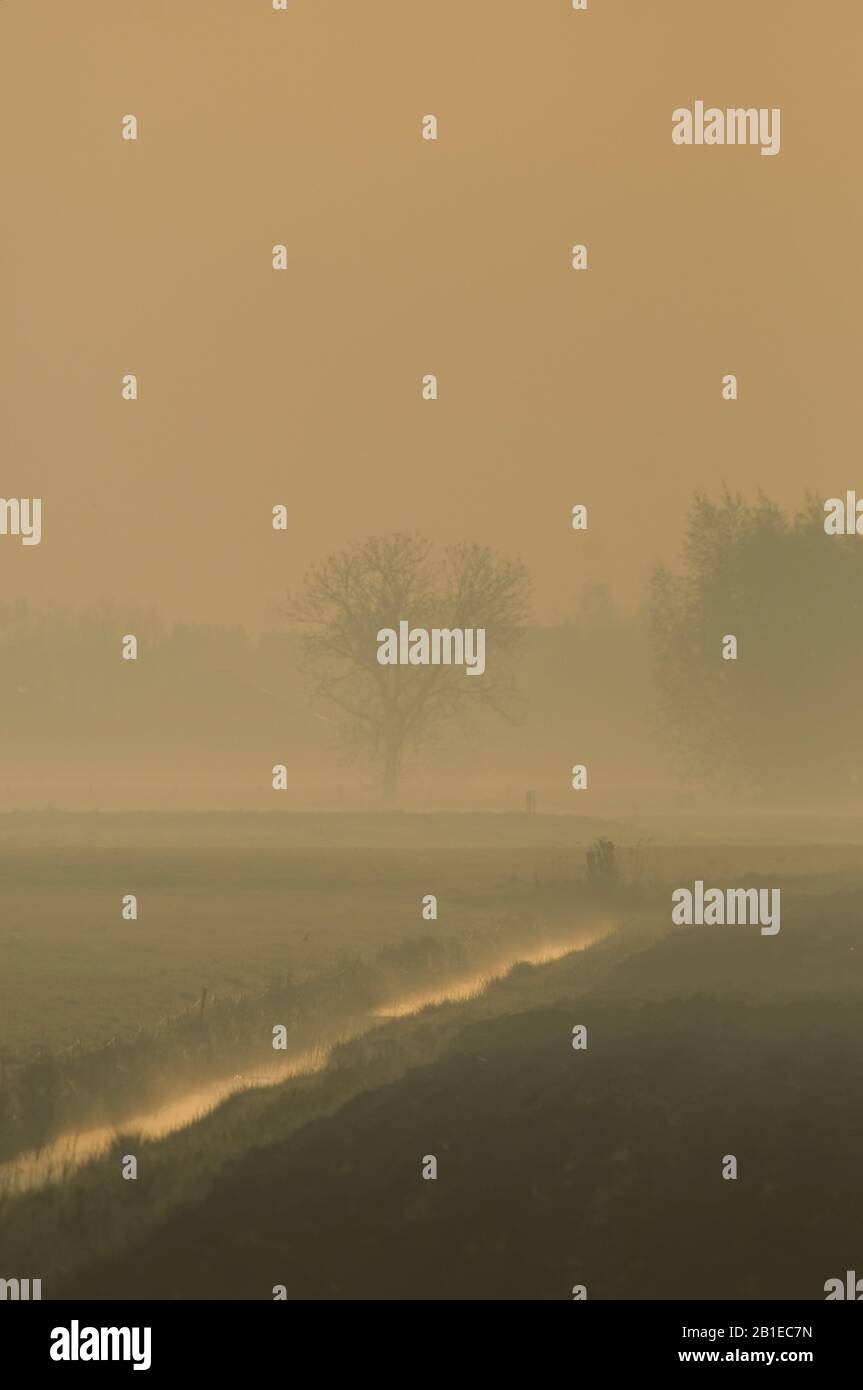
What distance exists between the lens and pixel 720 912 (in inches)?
2094

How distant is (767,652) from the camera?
102 metres

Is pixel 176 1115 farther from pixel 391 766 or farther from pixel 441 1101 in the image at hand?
pixel 391 766

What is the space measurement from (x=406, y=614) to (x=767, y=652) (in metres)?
22.4

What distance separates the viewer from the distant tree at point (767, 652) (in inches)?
4011

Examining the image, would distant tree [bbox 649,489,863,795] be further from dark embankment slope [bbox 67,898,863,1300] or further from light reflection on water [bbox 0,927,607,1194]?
dark embankment slope [bbox 67,898,863,1300]

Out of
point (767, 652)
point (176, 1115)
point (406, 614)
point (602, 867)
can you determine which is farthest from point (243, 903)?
point (406, 614)

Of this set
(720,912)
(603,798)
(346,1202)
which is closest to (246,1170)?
(346,1202)

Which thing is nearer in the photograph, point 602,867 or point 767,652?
point 602,867

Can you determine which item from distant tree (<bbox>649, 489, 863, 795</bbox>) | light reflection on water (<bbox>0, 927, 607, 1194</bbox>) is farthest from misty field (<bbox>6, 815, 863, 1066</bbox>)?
distant tree (<bbox>649, 489, 863, 795</bbox>)

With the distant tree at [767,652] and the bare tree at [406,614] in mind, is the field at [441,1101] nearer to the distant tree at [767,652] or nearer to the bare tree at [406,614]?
the distant tree at [767,652]

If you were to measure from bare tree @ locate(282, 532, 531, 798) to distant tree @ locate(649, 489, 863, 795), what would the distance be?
10.8 meters

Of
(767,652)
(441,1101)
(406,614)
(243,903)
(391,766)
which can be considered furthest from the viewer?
(391,766)

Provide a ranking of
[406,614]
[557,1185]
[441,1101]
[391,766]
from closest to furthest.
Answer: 1. [557,1185]
2. [441,1101]
3. [406,614]
4. [391,766]

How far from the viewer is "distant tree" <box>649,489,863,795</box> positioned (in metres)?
102
